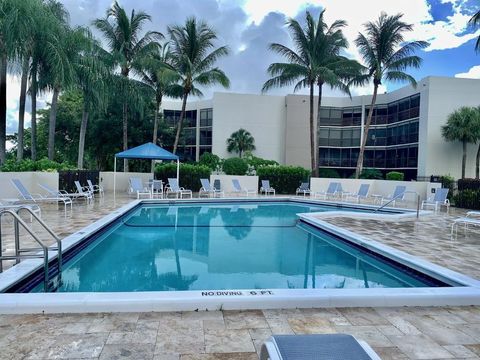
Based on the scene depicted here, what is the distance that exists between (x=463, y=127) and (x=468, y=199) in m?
10.9

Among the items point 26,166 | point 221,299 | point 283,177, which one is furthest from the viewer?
point 283,177

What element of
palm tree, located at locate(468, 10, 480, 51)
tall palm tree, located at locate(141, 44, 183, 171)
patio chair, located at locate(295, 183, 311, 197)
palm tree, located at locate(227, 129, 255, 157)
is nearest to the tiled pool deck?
palm tree, located at locate(468, 10, 480, 51)

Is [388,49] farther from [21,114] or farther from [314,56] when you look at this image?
[21,114]

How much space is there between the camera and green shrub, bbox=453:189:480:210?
13922mm

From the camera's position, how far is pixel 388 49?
20.5 metres

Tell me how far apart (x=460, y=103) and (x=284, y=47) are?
44.0 ft

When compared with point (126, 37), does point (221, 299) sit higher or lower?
lower

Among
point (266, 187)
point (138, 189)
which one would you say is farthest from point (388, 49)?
point (138, 189)

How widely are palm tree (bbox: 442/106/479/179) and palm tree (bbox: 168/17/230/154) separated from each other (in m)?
15.2

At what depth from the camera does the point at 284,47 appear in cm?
2094

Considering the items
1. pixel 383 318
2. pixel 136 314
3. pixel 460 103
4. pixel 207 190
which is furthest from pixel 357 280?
pixel 460 103

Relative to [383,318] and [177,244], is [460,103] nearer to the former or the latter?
[177,244]

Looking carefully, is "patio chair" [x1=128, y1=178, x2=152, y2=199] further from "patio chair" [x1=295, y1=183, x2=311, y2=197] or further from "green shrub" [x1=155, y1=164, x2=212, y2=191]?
"patio chair" [x1=295, y1=183, x2=311, y2=197]

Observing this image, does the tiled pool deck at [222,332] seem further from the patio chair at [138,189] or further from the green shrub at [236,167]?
the green shrub at [236,167]
